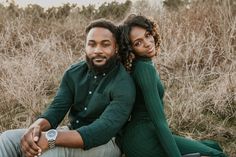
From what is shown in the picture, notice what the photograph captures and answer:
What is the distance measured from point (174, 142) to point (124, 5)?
20.8ft

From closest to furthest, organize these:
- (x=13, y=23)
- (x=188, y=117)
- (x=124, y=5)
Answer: (x=188, y=117)
(x=13, y=23)
(x=124, y=5)

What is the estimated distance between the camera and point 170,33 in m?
5.92

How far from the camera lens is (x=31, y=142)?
9.29 feet

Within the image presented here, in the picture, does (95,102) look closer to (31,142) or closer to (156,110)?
(156,110)

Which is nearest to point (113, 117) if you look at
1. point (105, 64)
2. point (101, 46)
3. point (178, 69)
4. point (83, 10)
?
point (105, 64)

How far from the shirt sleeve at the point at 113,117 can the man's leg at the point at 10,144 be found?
393 mm

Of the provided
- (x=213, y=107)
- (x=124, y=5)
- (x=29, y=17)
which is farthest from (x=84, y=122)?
(x=124, y=5)

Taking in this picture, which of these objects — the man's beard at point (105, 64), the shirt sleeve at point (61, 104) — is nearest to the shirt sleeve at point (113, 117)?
the man's beard at point (105, 64)

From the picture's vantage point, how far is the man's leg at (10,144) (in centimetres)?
290

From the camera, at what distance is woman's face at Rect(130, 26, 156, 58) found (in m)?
3.11

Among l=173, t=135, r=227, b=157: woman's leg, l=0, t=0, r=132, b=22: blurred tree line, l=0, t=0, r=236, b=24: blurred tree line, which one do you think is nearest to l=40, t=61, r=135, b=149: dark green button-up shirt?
l=173, t=135, r=227, b=157: woman's leg

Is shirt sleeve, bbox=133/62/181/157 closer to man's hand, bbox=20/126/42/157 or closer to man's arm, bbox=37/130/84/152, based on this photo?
man's arm, bbox=37/130/84/152

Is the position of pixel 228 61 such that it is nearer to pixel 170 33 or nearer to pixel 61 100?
pixel 170 33

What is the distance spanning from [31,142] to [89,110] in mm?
475
